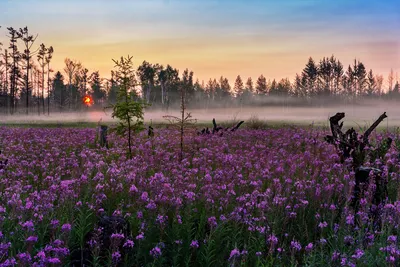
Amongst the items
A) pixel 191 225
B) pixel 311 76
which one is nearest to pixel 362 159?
pixel 191 225

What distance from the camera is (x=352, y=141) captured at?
8305 millimetres

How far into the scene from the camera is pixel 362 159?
26.2 feet

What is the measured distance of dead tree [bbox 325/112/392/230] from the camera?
630 centimetres

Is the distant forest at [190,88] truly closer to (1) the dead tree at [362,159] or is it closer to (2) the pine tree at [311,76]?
(2) the pine tree at [311,76]

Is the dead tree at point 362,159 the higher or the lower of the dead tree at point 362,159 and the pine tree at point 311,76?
the lower

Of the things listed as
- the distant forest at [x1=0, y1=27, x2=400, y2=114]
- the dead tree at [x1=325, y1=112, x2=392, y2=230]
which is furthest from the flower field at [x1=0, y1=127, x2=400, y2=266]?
the distant forest at [x1=0, y1=27, x2=400, y2=114]

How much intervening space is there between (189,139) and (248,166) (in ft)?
23.2

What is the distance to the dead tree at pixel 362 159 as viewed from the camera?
6.30 m

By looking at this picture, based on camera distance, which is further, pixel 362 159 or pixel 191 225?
pixel 362 159

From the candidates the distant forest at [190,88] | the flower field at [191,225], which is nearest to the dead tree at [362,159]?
the flower field at [191,225]

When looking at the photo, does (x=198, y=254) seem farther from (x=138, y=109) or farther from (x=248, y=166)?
(x=138, y=109)

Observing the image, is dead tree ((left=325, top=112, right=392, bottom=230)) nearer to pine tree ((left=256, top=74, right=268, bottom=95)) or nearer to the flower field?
the flower field

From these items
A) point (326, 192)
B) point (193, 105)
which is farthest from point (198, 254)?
point (193, 105)

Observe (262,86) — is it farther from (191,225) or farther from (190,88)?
(191,225)
